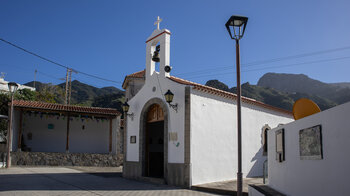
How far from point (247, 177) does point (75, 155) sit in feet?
39.6

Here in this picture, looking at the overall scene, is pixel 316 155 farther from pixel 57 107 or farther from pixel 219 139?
pixel 57 107

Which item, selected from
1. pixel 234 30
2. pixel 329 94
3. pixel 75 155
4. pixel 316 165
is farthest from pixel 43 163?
pixel 329 94

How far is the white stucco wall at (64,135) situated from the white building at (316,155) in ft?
56.3

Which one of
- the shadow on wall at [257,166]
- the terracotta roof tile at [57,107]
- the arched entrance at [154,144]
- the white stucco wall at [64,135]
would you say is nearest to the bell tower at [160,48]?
the arched entrance at [154,144]

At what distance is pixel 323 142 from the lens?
14.3 feet

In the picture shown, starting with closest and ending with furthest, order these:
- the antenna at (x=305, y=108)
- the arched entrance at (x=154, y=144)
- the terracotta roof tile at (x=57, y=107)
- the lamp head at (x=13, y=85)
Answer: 1. the antenna at (x=305, y=108)
2. the arched entrance at (x=154, y=144)
3. the lamp head at (x=13, y=85)
4. the terracotta roof tile at (x=57, y=107)

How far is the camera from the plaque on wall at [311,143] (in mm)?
4488

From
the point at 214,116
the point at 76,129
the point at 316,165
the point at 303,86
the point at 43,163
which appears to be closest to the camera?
the point at 316,165

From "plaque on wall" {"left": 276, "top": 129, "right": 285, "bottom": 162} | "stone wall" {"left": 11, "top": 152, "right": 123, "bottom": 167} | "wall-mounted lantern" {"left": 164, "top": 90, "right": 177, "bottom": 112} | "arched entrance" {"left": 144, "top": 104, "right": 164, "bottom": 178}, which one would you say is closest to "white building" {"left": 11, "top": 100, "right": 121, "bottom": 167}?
"stone wall" {"left": 11, "top": 152, "right": 123, "bottom": 167}

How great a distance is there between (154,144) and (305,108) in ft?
34.5

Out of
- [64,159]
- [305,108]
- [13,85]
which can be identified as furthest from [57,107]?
[305,108]

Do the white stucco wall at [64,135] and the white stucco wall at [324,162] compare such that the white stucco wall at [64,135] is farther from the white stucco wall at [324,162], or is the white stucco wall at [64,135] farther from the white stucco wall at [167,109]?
the white stucco wall at [324,162]

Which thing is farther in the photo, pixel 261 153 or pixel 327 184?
pixel 261 153

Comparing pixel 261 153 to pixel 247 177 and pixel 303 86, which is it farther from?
pixel 303 86
